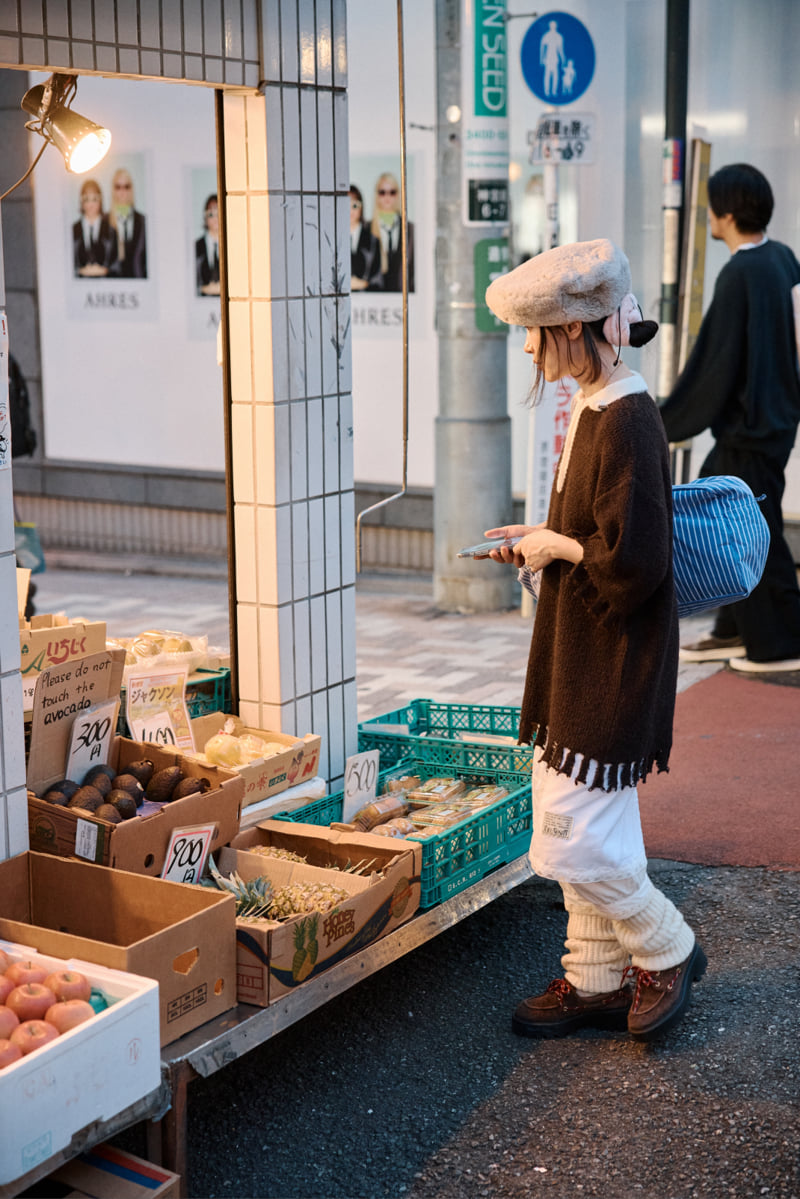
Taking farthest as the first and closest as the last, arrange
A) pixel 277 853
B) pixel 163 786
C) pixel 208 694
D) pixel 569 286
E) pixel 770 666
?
pixel 770 666 < pixel 208 694 < pixel 277 853 < pixel 163 786 < pixel 569 286

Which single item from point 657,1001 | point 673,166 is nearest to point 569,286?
point 657,1001

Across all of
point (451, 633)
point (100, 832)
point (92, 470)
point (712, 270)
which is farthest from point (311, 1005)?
point (92, 470)

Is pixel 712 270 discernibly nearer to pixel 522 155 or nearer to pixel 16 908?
pixel 522 155

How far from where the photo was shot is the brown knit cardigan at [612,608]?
10.8 feet

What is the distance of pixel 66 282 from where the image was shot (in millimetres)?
10727

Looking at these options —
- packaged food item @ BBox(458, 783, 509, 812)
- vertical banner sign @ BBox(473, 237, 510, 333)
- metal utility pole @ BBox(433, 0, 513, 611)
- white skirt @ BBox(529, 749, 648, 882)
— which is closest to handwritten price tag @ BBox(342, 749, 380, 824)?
packaged food item @ BBox(458, 783, 509, 812)

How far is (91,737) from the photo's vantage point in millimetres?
3998

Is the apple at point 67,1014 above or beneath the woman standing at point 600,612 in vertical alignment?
beneath

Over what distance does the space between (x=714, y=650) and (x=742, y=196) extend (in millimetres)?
2292

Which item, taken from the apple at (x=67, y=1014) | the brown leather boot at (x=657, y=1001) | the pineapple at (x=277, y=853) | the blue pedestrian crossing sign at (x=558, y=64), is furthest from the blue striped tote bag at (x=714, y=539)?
the blue pedestrian crossing sign at (x=558, y=64)

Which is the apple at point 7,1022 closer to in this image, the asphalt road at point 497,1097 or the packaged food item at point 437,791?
the asphalt road at point 497,1097

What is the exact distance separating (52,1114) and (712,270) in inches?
278

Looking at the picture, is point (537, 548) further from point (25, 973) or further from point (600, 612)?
point (25, 973)

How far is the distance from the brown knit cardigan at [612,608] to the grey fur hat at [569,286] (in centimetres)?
23
